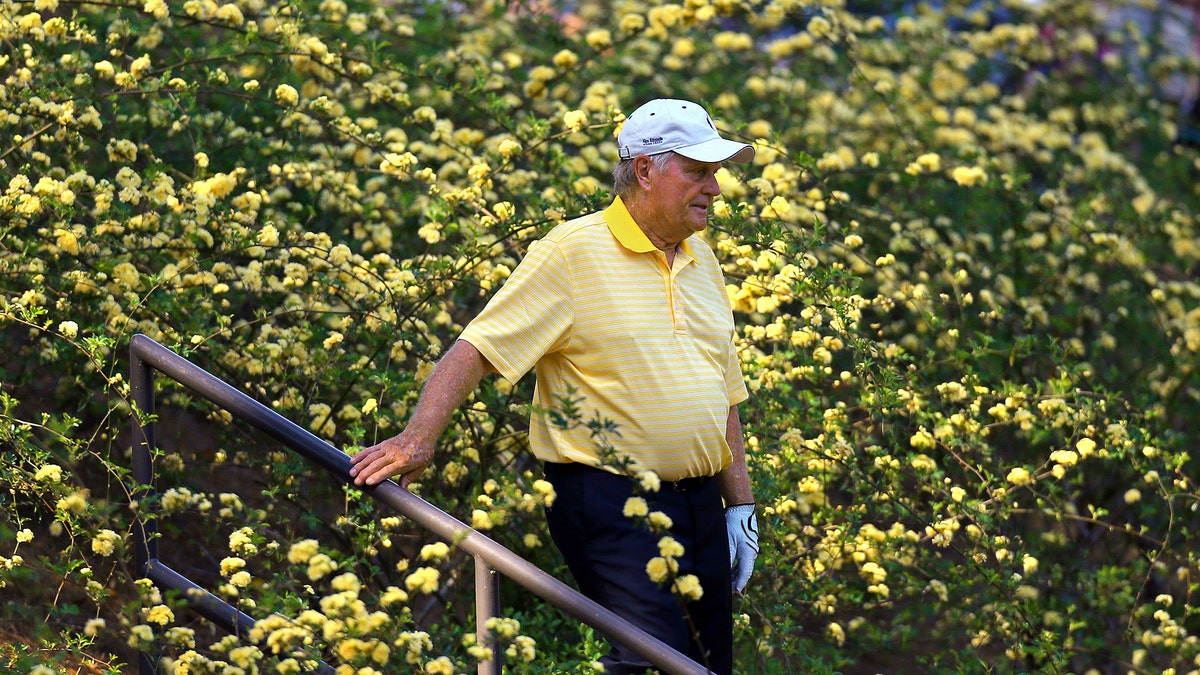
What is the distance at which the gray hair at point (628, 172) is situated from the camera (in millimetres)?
3201

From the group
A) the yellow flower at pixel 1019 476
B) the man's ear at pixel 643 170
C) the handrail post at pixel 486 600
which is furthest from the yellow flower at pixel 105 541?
the yellow flower at pixel 1019 476

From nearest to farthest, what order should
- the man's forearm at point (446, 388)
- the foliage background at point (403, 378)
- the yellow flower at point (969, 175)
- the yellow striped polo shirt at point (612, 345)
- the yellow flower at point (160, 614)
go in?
the yellow flower at point (160, 614)
the man's forearm at point (446, 388)
the yellow striped polo shirt at point (612, 345)
the foliage background at point (403, 378)
the yellow flower at point (969, 175)

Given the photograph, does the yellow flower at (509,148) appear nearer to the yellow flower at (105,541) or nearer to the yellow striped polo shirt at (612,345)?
the yellow striped polo shirt at (612,345)

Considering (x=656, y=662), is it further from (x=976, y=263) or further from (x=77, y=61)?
(x=976, y=263)

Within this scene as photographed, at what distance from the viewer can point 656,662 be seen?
258cm

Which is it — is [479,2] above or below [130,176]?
below

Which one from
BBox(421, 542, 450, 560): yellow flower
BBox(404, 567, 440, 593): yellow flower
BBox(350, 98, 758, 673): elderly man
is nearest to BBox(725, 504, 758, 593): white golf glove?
BBox(350, 98, 758, 673): elderly man

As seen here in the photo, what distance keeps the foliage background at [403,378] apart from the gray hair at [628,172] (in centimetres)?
75

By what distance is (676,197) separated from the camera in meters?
3.20

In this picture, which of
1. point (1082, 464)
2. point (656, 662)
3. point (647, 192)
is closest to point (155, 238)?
point (647, 192)

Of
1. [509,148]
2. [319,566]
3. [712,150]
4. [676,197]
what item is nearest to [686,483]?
[676,197]

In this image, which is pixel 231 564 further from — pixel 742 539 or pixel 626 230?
pixel 742 539

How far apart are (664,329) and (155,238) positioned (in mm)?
1713

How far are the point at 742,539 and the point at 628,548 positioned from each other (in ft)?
1.66
